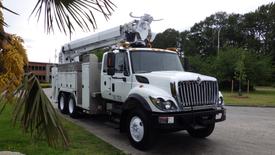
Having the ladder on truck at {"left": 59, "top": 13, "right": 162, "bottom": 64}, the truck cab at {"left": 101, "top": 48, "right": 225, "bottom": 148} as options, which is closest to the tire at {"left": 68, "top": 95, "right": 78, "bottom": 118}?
the ladder on truck at {"left": 59, "top": 13, "right": 162, "bottom": 64}

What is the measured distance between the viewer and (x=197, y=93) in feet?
31.1

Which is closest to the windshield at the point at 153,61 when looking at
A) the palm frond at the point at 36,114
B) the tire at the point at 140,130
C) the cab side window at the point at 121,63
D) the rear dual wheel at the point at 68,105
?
the cab side window at the point at 121,63

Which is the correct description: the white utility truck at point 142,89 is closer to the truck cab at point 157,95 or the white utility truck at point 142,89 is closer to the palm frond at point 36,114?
the truck cab at point 157,95

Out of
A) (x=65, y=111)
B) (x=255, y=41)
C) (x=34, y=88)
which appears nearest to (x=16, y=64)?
(x=34, y=88)

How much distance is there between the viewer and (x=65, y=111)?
1595 centimetres

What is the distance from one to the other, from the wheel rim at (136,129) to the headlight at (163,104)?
629 millimetres

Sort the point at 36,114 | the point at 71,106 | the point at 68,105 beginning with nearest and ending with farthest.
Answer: the point at 36,114
the point at 71,106
the point at 68,105

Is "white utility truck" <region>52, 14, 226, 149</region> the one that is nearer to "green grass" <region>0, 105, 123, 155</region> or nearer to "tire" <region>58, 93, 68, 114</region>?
"tire" <region>58, 93, 68, 114</region>

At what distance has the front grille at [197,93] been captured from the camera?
924 centimetres

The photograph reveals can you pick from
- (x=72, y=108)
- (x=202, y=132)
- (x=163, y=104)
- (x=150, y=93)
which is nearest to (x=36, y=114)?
(x=163, y=104)

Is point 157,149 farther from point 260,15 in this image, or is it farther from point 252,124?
point 260,15

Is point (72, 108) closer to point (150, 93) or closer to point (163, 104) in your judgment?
point (150, 93)

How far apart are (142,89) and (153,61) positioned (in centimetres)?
153

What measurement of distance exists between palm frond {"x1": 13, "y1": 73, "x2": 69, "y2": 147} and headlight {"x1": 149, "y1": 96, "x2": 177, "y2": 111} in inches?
213
